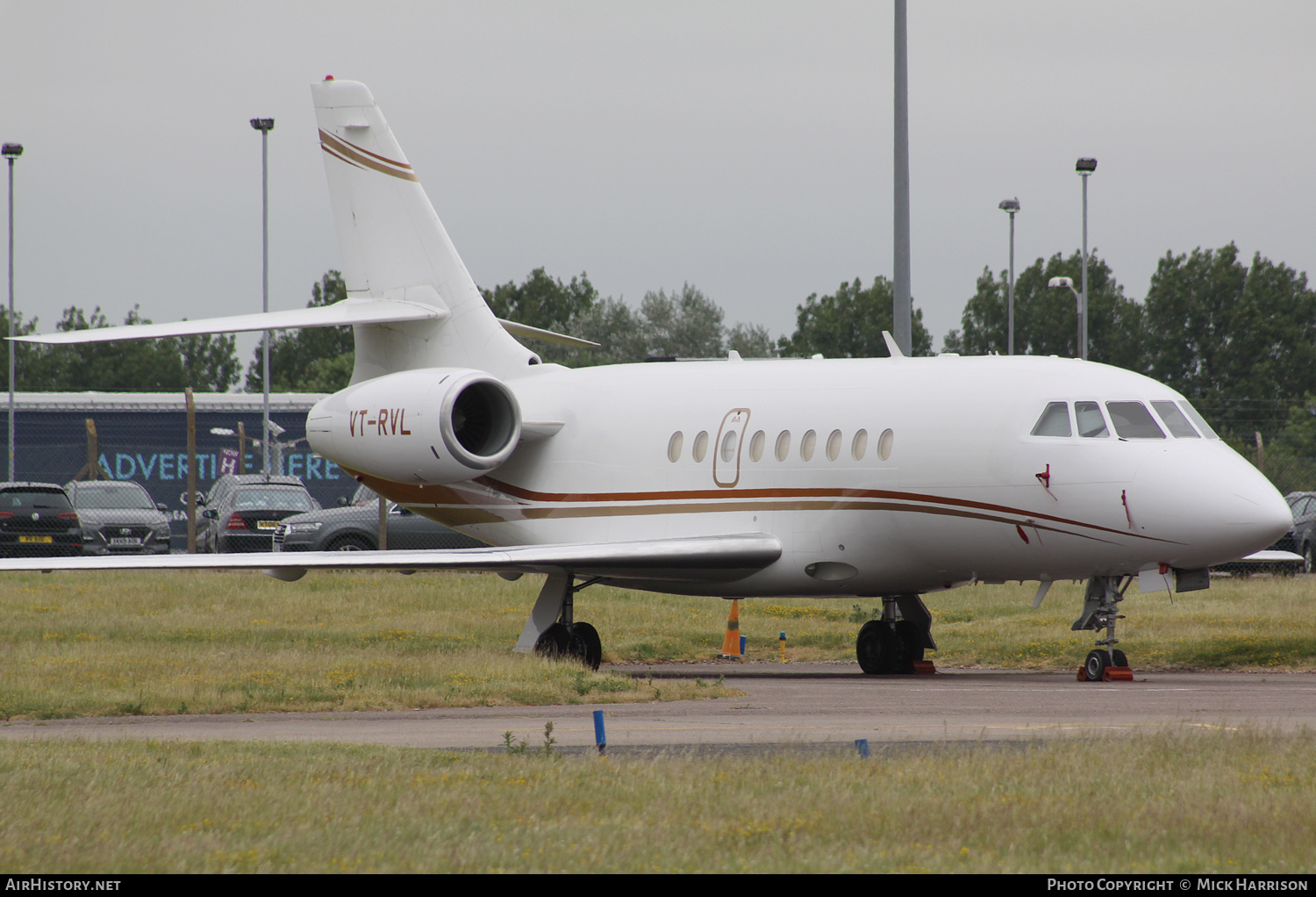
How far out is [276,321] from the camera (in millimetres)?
19734

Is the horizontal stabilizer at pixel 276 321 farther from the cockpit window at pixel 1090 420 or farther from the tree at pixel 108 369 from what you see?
the tree at pixel 108 369

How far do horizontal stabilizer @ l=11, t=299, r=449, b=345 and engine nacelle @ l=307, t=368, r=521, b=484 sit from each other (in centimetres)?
96

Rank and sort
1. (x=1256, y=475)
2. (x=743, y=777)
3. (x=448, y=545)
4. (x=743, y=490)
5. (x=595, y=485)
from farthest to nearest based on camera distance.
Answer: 1. (x=448, y=545)
2. (x=595, y=485)
3. (x=743, y=490)
4. (x=1256, y=475)
5. (x=743, y=777)

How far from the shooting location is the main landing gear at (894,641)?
→ 18766mm

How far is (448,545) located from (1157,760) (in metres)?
21.6

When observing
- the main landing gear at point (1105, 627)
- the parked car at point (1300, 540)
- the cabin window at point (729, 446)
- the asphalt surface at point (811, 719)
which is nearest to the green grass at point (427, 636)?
the asphalt surface at point (811, 719)

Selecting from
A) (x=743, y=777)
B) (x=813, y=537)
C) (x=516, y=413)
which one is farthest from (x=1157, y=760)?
(x=516, y=413)

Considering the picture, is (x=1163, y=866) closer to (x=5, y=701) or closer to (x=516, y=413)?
(x=5, y=701)

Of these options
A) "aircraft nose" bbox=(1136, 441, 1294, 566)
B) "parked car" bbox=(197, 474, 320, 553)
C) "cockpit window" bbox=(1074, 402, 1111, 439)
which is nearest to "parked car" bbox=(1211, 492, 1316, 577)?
"cockpit window" bbox=(1074, 402, 1111, 439)

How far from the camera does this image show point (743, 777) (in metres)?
9.00

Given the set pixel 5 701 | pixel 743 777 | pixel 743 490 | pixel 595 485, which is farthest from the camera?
pixel 595 485

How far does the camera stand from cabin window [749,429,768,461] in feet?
60.0

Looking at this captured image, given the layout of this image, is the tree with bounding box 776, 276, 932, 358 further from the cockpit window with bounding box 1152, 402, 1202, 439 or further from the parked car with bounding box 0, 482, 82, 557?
the cockpit window with bounding box 1152, 402, 1202, 439

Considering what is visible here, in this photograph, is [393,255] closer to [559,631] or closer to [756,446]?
[559,631]
